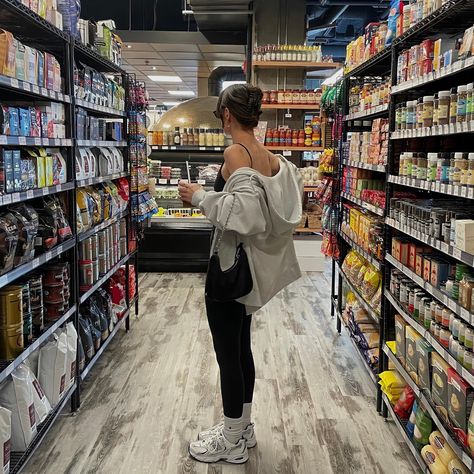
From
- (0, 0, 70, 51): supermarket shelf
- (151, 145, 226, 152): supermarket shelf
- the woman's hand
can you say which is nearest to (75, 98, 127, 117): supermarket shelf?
(0, 0, 70, 51): supermarket shelf

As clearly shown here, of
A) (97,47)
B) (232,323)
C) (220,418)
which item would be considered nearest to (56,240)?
(232,323)

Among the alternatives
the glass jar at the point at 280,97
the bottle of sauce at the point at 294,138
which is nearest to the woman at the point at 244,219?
the bottle of sauce at the point at 294,138

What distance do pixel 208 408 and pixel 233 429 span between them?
69 cm

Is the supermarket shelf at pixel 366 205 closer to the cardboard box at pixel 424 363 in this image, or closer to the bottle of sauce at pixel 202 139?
the cardboard box at pixel 424 363

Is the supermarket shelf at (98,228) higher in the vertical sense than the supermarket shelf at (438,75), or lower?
lower

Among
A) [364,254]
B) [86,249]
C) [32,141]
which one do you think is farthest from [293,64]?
[32,141]

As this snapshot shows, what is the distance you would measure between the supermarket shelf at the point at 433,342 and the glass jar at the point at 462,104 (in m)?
0.96

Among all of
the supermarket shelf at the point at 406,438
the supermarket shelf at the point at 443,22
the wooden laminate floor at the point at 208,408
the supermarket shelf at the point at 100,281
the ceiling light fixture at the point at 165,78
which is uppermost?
the ceiling light fixture at the point at 165,78

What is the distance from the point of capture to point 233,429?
2.90m

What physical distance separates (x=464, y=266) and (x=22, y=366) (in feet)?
6.75

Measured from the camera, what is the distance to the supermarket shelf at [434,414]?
7.26ft

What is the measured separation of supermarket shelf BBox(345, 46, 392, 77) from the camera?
355 cm

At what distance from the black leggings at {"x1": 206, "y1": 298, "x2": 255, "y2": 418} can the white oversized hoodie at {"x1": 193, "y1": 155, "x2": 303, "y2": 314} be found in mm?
85

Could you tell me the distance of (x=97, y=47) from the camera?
4078 mm
